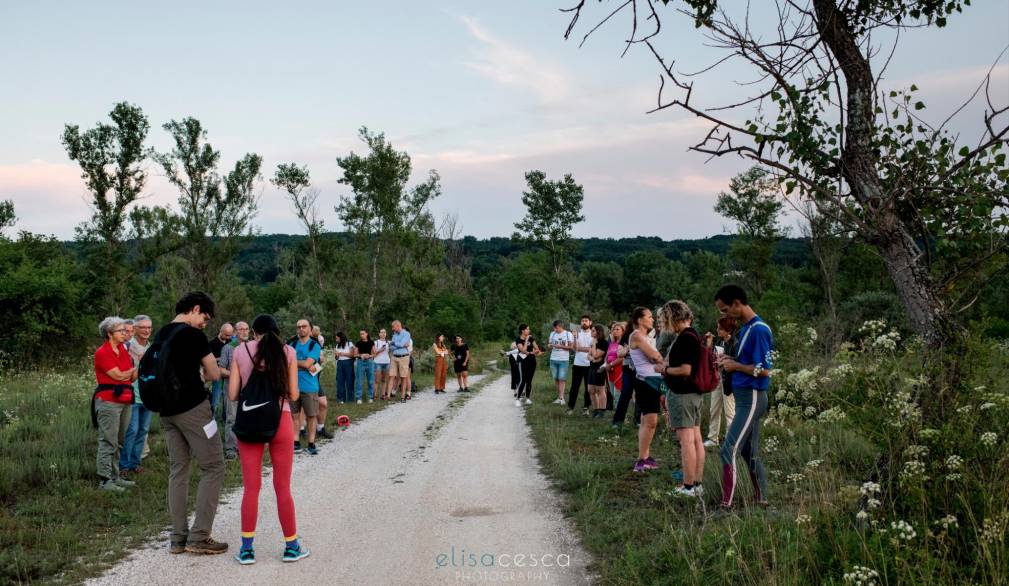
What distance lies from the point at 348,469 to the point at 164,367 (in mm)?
4161

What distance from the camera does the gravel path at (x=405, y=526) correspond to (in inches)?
204

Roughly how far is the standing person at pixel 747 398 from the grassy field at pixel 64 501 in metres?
4.37

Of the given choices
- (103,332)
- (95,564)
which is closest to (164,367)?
(95,564)

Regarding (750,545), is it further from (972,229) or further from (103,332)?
(103,332)

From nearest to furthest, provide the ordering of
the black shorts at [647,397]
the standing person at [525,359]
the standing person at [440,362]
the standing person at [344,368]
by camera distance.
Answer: the black shorts at [647,397]
the standing person at [525,359]
the standing person at [344,368]
the standing person at [440,362]

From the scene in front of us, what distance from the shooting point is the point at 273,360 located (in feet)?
18.6

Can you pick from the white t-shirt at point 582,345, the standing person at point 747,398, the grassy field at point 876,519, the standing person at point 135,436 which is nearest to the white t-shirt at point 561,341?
the white t-shirt at point 582,345

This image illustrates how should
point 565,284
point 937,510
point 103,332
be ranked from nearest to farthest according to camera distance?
point 937,510, point 103,332, point 565,284

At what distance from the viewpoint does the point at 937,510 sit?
4.23 m

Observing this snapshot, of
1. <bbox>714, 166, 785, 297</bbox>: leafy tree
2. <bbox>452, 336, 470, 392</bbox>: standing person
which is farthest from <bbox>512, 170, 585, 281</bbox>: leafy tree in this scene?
<bbox>452, 336, 470, 392</bbox>: standing person

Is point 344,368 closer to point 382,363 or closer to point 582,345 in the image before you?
point 382,363

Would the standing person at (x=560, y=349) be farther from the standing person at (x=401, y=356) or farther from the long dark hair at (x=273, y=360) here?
the long dark hair at (x=273, y=360)

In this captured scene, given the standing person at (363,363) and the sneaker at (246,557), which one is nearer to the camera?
the sneaker at (246,557)

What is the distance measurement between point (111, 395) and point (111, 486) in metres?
1.02
